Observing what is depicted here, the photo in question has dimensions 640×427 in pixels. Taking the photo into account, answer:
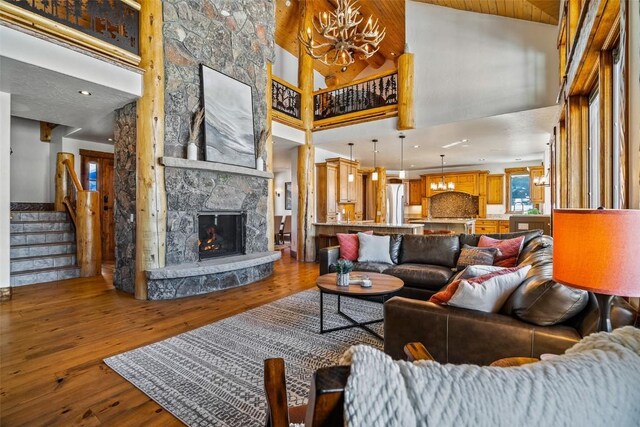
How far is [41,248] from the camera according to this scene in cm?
486

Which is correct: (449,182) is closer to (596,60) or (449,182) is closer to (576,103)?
(576,103)

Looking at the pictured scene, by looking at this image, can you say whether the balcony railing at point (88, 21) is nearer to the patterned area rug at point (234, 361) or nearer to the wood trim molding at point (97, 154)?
the patterned area rug at point (234, 361)

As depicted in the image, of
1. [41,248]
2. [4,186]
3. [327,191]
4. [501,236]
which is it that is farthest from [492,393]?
[327,191]

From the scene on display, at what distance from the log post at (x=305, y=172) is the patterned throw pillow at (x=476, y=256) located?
11.6 feet

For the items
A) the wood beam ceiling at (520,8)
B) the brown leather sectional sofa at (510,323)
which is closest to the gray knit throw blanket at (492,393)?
the brown leather sectional sofa at (510,323)

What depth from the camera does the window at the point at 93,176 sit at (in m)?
6.52

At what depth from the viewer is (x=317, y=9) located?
7.23m

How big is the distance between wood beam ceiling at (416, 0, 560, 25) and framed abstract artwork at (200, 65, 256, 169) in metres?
3.95

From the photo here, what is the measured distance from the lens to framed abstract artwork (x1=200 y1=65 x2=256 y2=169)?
4.45 metres

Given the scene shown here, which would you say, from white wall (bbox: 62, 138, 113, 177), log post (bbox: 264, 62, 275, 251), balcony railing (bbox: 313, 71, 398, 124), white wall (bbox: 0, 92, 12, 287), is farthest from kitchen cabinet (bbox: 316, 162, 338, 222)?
white wall (bbox: 0, 92, 12, 287)

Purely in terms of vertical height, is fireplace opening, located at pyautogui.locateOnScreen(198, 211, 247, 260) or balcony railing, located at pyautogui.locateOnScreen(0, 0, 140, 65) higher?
balcony railing, located at pyautogui.locateOnScreen(0, 0, 140, 65)

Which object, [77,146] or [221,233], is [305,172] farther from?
[77,146]

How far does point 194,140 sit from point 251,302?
240 cm

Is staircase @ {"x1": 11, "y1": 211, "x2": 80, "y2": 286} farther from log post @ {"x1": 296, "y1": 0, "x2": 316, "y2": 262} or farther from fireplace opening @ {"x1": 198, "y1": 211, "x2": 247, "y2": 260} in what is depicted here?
log post @ {"x1": 296, "y1": 0, "x2": 316, "y2": 262}
